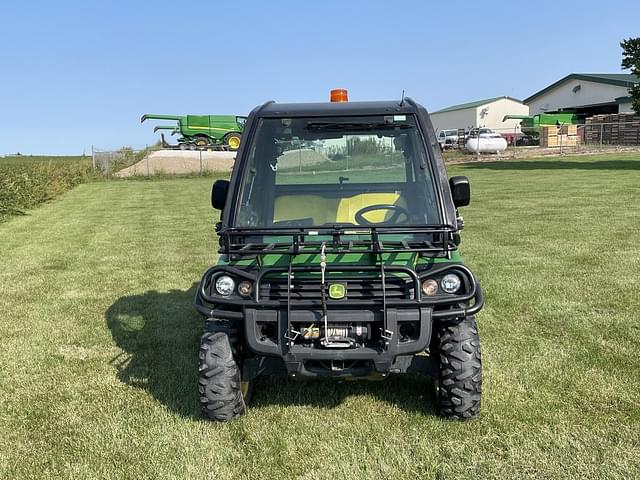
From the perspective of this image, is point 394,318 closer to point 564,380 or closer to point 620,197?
point 564,380

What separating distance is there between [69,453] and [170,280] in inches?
180

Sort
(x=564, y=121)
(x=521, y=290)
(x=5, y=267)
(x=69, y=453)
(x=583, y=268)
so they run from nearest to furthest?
(x=69, y=453)
(x=521, y=290)
(x=583, y=268)
(x=5, y=267)
(x=564, y=121)

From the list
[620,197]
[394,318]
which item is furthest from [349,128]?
[620,197]

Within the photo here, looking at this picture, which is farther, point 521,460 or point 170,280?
point 170,280

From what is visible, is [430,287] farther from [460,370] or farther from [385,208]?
[385,208]

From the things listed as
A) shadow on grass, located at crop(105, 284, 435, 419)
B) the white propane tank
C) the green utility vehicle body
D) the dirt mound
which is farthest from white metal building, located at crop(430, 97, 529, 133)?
shadow on grass, located at crop(105, 284, 435, 419)

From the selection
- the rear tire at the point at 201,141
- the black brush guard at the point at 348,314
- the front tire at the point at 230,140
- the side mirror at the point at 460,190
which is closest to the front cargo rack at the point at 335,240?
the black brush guard at the point at 348,314

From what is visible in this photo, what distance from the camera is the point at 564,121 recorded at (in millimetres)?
45500

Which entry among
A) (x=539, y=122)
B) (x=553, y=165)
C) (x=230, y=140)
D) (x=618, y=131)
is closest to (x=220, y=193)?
(x=553, y=165)

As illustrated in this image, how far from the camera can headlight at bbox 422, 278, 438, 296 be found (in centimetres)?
352

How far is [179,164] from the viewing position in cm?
3191

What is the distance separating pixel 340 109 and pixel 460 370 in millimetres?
1825

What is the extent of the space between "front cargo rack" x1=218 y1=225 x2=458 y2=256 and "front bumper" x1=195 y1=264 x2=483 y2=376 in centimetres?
13

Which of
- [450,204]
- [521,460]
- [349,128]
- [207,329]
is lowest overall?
[521,460]
